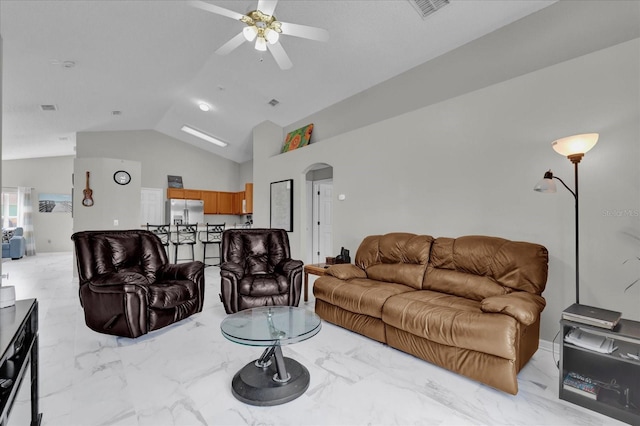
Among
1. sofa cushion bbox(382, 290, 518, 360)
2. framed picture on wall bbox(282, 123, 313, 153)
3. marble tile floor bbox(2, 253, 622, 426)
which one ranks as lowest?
marble tile floor bbox(2, 253, 622, 426)

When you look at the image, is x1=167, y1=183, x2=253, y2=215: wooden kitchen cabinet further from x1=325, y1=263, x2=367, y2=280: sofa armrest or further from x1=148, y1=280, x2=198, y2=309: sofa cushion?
x1=325, y1=263, x2=367, y2=280: sofa armrest

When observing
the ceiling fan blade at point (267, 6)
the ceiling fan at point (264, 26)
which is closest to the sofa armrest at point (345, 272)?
the ceiling fan at point (264, 26)

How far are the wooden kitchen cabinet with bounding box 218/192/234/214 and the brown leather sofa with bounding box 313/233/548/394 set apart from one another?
6720 mm

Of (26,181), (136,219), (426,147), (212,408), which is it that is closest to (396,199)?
(426,147)

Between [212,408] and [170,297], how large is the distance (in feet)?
4.76

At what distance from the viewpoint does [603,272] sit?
2551 mm

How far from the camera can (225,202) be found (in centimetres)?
963

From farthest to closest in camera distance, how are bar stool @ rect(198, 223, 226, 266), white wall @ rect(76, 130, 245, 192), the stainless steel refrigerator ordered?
the stainless steel refrigerator → white wall @ rect(76, 130, 245, 192) → bar stool @ rect(198, 223, 226, 266)

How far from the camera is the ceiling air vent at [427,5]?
3075 mm

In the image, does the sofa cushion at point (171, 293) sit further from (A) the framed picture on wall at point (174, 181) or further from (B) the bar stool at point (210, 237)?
(A) the framed picture on wall at point (174, 181)

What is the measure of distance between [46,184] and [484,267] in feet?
38.2

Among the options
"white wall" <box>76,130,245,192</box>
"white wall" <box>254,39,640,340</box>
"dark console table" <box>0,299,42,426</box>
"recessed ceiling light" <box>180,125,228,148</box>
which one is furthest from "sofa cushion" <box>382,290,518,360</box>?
"white wall" <box>76,130,245,192</box>

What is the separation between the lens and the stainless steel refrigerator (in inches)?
340

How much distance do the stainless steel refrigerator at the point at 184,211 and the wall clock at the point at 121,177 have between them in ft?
7.42
